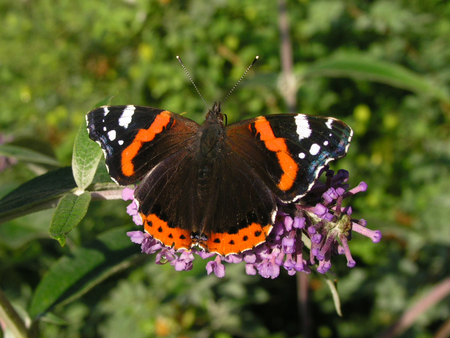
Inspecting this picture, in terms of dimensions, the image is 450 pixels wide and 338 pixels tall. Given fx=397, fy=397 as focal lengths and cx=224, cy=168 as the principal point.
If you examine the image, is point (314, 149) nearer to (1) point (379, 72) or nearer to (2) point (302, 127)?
(2) point (302, 127)

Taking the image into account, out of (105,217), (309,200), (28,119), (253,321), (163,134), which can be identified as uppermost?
(163,134)

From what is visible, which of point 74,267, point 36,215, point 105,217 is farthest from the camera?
point 105,217

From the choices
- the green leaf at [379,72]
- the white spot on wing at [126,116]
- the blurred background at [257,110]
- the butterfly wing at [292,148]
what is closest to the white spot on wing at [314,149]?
the butterfly wing at [292,148]

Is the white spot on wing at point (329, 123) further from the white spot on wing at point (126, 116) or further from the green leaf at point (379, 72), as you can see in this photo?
the green leaf at point (379, 72)

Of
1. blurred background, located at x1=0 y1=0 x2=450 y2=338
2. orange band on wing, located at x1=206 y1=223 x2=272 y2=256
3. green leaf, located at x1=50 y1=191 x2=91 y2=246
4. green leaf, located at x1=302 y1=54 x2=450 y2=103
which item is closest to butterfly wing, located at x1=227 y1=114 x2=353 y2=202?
orange band on wing, located at x1=206 y1=223 x2=272 y2=256

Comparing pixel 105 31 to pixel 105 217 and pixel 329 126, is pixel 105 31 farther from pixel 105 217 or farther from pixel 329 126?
pixel 329 126

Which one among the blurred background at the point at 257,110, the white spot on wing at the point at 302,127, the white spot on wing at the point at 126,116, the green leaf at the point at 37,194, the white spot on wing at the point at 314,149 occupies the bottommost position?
the blurred background at the point at 257,110

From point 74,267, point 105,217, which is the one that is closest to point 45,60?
point 105,217
